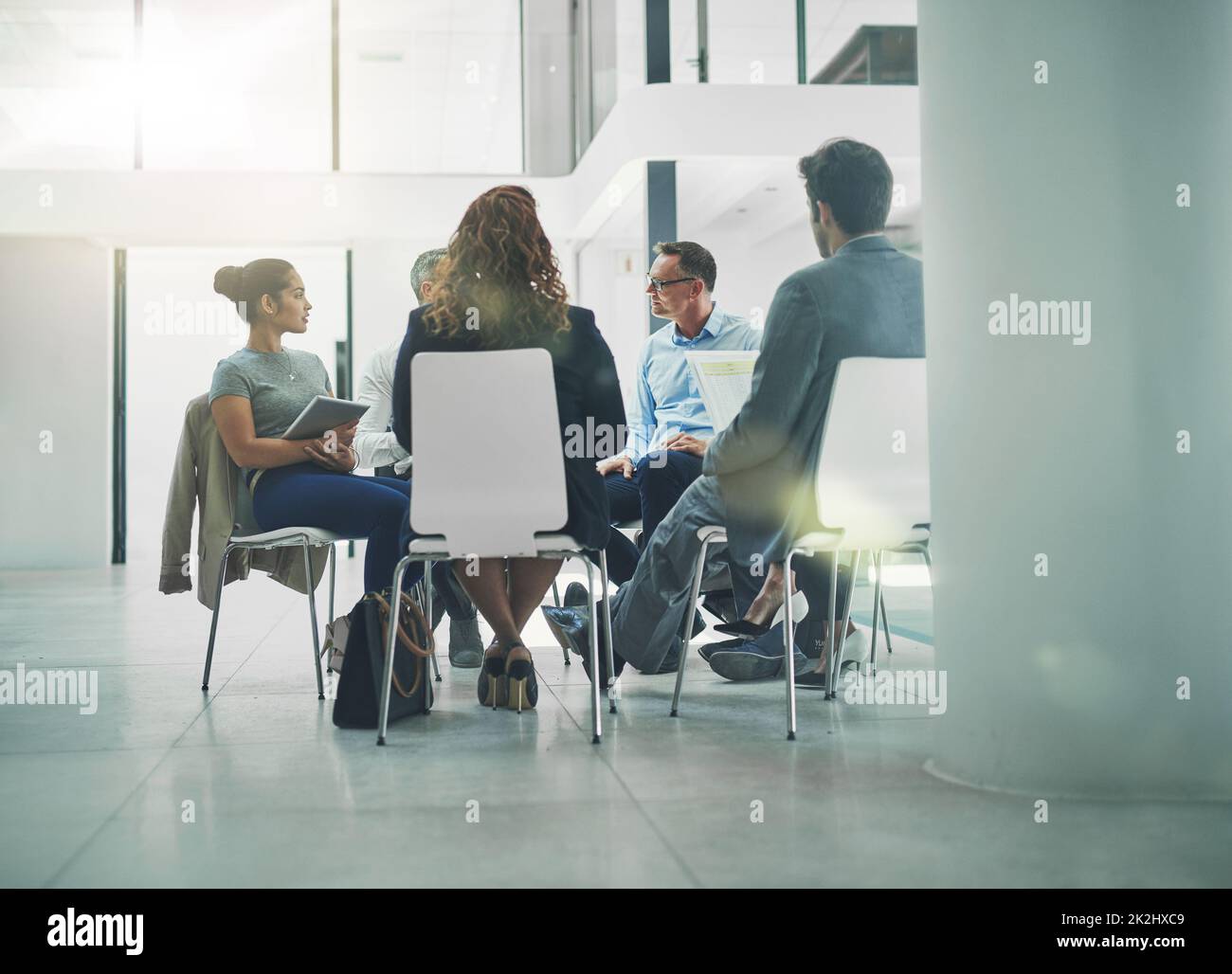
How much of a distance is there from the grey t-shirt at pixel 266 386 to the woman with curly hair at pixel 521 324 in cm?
60

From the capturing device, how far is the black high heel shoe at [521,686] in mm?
2811

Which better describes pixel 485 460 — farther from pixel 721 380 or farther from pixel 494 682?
pixel 721 380

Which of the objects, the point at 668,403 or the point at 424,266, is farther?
the point at 668,403

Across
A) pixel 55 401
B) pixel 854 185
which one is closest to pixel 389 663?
pixel 854 185

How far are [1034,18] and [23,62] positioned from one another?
29.3 feet

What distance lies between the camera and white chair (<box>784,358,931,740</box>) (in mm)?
2527

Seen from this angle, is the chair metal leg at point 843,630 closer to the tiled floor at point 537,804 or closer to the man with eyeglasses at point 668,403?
the tiled floor at point 537,804

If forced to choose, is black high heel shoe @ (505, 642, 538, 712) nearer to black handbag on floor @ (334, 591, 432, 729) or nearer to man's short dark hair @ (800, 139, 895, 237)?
black handbag on floor @ (334, 591, 432, 729)

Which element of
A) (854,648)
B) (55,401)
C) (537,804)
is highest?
(55,401)

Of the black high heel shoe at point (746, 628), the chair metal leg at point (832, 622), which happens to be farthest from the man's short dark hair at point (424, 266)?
the chair metal leg at point (832, 622)

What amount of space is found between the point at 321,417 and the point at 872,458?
1.33 metres

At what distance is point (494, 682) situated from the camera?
113 inches

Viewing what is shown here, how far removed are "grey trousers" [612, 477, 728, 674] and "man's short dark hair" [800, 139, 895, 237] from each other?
2.18ft
